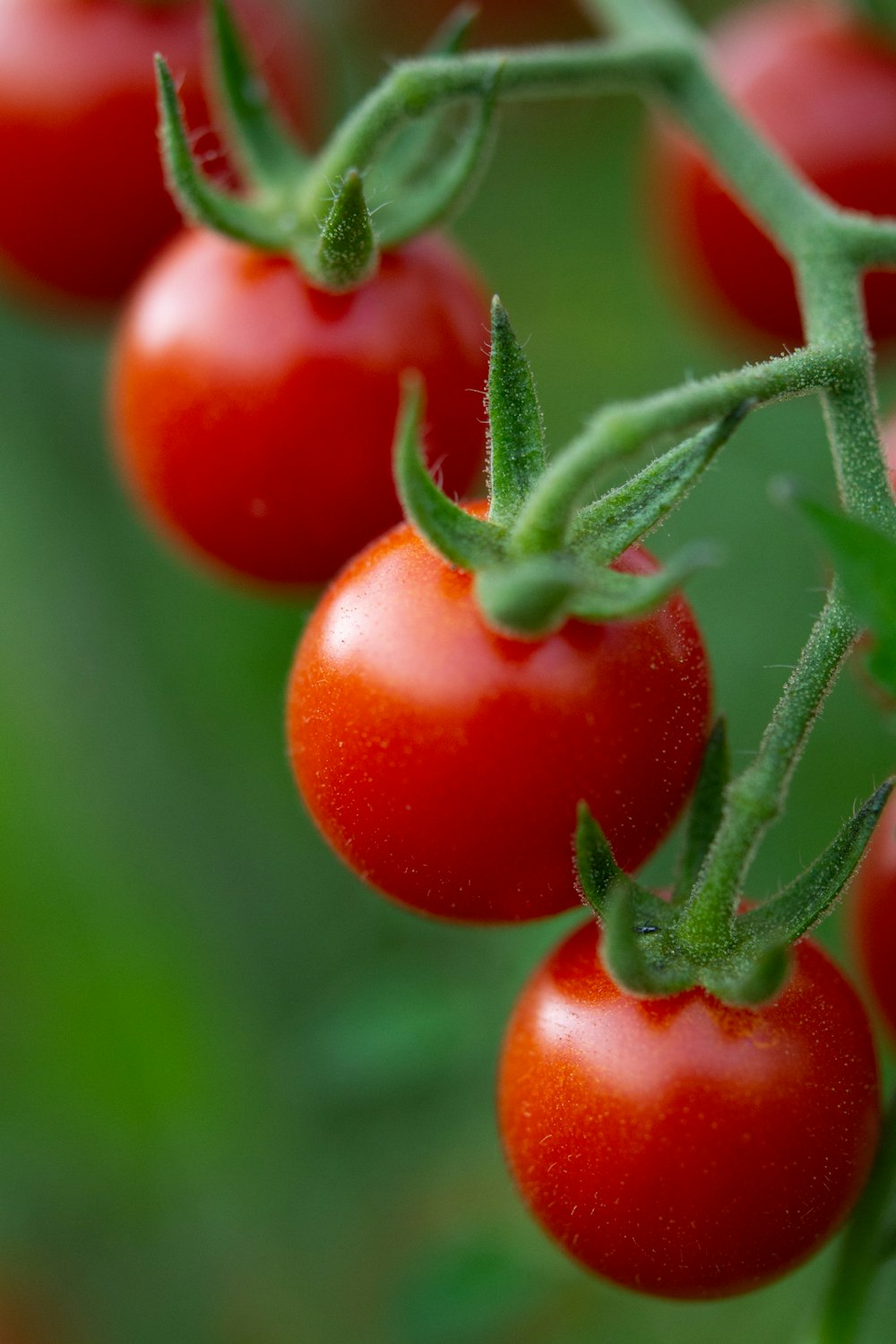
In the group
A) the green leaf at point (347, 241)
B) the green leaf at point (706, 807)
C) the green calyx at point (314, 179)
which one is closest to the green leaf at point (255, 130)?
the green calyx at point (314, 179)

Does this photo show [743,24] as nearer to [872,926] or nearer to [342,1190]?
[872,926]

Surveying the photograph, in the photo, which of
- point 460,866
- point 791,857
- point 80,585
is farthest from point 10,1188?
point 460,866

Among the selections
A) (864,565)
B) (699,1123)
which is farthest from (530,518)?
(699,1123)

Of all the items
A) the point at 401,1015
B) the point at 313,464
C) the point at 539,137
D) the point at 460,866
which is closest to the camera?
the point at 460,866

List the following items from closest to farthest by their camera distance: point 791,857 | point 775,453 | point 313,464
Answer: point 313,464 → point 791,857 → point 775,453

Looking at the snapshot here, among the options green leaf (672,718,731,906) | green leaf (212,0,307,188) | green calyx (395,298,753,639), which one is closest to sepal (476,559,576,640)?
green calyx (395,298,753,639)

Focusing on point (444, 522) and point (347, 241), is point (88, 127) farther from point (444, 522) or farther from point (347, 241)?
point (444, 522)

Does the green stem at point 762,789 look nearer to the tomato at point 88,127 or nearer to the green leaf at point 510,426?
the green leaf at point 510,426

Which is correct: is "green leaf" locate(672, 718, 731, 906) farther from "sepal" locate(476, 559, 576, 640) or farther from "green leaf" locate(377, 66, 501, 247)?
"green leaf" locate(377, 66, 501, 247)
